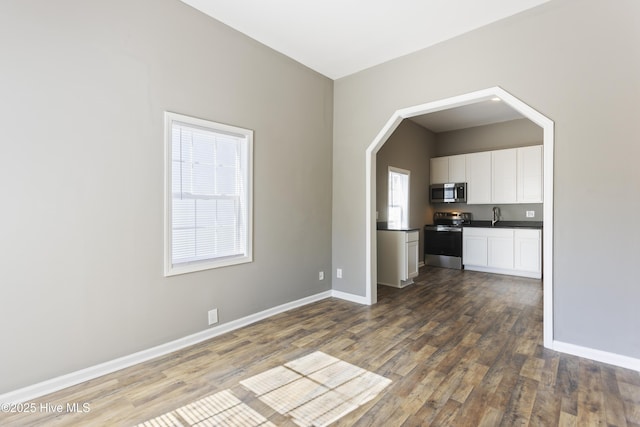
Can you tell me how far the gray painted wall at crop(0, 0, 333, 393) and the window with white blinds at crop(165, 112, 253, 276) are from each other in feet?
0.36

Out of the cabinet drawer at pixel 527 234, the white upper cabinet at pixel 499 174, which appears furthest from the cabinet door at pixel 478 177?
the cabinet drawer at pixel 527 234

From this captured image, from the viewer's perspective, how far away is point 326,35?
3428mm

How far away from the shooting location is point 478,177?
653 cm

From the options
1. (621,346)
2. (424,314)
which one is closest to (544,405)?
(621,346)

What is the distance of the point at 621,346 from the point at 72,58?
483 cm

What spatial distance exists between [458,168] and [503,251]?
2004 millimetres

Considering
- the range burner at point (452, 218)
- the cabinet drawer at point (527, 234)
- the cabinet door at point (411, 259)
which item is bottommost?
the cabinet door at point (411, 259)

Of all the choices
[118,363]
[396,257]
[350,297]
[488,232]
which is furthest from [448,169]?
[118,363]

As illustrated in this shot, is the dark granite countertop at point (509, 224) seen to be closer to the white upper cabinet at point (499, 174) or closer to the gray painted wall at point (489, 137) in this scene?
the white upper cabinet at point (499, 174)

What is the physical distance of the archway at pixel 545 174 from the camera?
2855mm

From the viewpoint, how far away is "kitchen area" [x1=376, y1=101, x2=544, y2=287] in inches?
222

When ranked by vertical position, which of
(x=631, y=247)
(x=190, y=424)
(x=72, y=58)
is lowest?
(x=190, y=424)

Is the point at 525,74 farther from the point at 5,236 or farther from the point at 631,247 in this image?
the point at 5,236

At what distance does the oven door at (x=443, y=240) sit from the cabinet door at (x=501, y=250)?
1.92 feet
